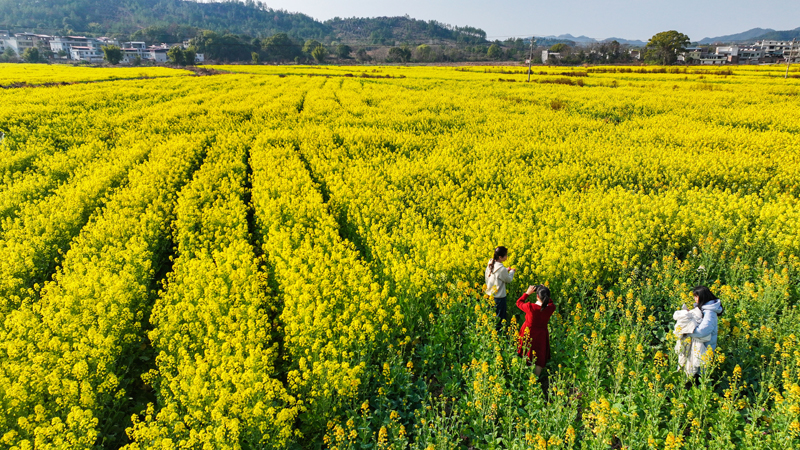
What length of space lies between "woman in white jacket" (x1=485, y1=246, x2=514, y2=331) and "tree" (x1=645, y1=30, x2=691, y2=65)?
280ft

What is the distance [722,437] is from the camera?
400cm

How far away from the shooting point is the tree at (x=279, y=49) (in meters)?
103

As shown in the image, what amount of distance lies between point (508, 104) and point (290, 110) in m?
14.7

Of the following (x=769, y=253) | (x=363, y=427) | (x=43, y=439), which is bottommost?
(x=363, y=427)

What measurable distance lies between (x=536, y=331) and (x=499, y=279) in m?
0.95

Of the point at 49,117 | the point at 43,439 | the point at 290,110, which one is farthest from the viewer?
the point at 290,110

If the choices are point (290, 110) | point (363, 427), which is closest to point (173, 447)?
point (363, 427)

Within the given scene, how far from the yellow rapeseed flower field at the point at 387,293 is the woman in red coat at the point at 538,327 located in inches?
10.5

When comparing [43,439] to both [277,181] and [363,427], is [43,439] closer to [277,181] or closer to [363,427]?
[363,427]

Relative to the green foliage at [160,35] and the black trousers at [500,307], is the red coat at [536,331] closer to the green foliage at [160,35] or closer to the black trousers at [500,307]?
the black trousers at [500,307]

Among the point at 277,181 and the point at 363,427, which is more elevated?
the point at 277,181

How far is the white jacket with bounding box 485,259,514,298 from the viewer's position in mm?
5867

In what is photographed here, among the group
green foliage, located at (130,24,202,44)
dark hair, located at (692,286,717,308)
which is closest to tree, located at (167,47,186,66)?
green foliage, located at (130,24,202,44)

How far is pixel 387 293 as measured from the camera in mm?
6402
